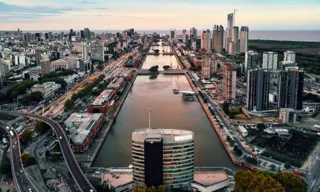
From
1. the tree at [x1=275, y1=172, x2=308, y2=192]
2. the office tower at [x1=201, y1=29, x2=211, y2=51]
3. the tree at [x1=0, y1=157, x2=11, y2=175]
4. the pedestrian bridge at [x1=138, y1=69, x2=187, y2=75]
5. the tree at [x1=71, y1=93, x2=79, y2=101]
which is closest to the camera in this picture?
the tree at [x1=275, y1=172, x2=308, y2=192]

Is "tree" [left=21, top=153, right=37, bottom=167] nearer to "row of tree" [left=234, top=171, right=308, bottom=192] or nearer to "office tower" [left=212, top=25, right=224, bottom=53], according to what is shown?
"row of tree" [left=234, top=171, right=308, bottom=192]

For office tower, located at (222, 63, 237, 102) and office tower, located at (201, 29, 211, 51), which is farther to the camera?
office tower, located at (201, 29, 211, 51)

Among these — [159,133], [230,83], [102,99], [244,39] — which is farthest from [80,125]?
[244,39]

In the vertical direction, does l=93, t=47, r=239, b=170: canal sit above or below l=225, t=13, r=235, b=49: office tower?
below

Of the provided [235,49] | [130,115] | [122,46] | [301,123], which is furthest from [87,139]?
[122,46]

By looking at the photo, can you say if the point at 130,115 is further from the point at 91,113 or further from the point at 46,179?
the point at 46,179

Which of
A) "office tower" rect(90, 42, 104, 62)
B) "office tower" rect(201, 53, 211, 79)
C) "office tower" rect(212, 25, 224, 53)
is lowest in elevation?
"office tower" rect(201, 53, 211, 79)

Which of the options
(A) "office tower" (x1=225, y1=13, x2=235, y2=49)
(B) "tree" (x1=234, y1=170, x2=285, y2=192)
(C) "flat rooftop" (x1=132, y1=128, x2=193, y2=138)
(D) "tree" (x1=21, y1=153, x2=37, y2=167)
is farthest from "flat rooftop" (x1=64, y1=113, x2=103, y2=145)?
(A) "office tower" (x1=225, y1=13, x2=235, y2=49)

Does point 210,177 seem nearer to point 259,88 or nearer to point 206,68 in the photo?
point 259,88
